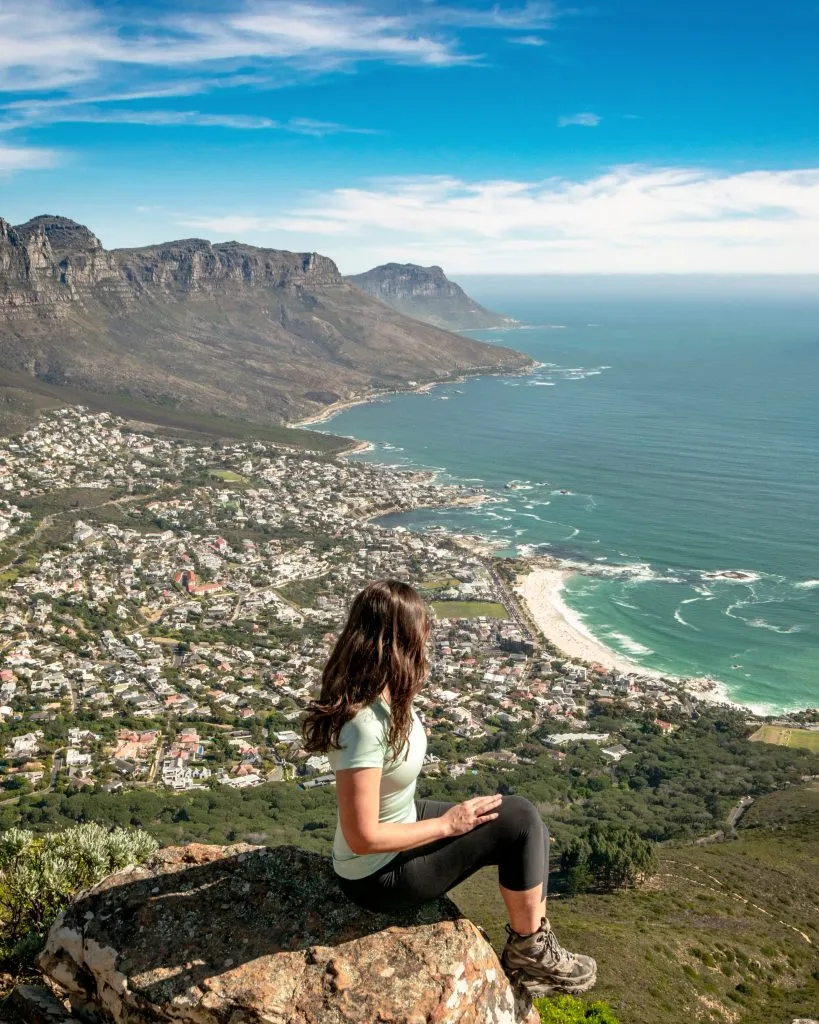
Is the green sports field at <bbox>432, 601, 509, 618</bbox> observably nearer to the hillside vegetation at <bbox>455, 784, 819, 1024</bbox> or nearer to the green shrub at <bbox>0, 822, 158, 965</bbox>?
the hillside vegetation at <bbox>455, 784, 819, 1024</bbox>

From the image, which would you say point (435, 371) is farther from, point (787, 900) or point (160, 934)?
point (160, 934)

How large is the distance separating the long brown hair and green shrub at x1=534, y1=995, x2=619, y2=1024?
547 cm

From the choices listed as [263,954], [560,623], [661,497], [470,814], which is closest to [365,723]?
Answer: [470,814]

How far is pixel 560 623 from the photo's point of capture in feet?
172

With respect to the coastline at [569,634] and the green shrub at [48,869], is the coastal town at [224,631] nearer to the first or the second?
the coastline at [569,634]

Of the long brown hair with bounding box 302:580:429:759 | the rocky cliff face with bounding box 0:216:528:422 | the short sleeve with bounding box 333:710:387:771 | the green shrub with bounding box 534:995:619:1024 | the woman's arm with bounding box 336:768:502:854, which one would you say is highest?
the rocky cliff face with bounding box 0:216:528:422

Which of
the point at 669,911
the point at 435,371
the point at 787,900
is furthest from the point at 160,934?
the point at 435,371

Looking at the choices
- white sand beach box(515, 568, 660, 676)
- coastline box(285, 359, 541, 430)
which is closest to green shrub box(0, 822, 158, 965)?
white sand beach box(515, 568, 660, 676)

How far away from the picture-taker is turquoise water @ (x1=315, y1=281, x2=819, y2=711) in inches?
1996

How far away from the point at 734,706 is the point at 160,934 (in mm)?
41983

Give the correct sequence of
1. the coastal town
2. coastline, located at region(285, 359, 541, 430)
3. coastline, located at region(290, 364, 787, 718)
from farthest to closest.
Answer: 1. coastline, located at region(285, 359, 541, 430)
2. coastline, located at region(290, 364, 787, 718)
3. the coastal town

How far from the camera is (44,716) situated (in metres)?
37.2

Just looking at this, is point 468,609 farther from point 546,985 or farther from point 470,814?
point 470,814

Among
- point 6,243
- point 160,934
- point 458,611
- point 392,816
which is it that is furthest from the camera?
point 6,243
